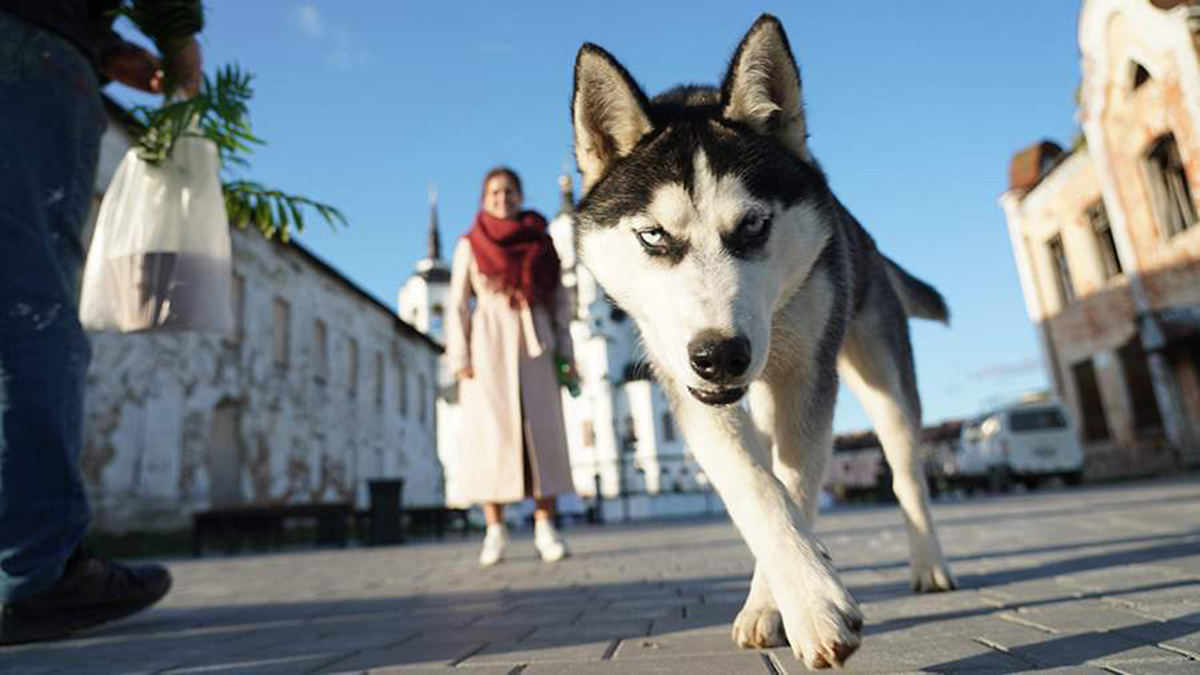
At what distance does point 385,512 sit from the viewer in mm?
14133

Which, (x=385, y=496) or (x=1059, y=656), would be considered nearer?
(x=1059, y=656)

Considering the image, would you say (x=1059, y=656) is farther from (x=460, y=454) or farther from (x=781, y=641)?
(x=460, y=454)

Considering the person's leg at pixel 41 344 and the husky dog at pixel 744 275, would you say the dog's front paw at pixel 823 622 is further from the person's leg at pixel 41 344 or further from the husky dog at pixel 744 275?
the person's leg at pixel 41 344

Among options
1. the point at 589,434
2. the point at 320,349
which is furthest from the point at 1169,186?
the point at 589,434

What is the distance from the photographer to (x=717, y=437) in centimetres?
216

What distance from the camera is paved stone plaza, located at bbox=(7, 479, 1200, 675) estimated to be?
1897mm

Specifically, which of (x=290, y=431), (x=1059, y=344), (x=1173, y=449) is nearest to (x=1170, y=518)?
(x=1173, y=449)

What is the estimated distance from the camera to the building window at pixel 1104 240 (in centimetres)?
2170

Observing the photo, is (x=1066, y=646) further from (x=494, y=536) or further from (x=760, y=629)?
(x=494, y=536)

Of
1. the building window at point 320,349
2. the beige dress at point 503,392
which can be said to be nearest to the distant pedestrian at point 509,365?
the beige dress at point 503,392

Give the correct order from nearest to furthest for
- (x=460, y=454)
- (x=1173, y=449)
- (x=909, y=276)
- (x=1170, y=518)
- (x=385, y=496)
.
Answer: (x=909, y=276)
(x=1170, y=518)
(x=460, y=454)
(x=385, y=496)
(x=1173, y=449)

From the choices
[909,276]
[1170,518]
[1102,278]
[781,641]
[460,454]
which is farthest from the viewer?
[1102,278]

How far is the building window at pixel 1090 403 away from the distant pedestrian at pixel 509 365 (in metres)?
21.6

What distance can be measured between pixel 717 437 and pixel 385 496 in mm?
13036
